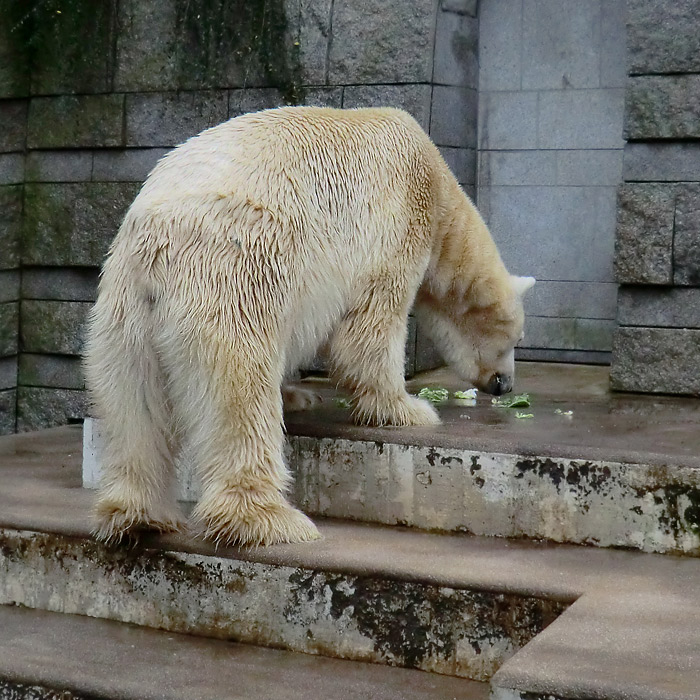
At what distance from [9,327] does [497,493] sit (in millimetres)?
3614

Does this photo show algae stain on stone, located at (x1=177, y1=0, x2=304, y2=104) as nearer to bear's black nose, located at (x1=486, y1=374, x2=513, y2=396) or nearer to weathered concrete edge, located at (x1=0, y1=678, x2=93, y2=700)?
bear's black nose, located at (x1=486, y1=374, x2=513, y2=396)

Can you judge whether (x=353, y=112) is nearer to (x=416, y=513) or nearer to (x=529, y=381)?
(x=416, y=513)

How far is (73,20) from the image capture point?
236 inches

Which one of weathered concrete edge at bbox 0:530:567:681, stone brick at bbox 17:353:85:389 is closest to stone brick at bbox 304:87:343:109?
stone brick at bbox 17:353:85:389

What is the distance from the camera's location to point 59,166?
6160 mm

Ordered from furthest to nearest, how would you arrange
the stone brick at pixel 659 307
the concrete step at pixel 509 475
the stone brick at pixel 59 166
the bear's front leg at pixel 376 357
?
the stone brick at pixel 59 166, the stone brick at pixel 659 307, the bear's front leg at pixel 376 357, the concrete step at pixel 509 475

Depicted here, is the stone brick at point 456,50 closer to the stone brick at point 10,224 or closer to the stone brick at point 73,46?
the stone brick at point 73,46

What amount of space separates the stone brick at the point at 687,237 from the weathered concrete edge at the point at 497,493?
71.4 inches

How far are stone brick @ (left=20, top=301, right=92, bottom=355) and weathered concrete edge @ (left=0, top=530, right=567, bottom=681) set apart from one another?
8.35 ft

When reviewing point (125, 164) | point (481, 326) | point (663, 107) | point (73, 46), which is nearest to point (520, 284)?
point (481, 326)

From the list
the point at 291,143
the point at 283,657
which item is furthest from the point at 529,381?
the point at 283,657

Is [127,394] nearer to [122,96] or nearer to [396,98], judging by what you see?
[396,98]

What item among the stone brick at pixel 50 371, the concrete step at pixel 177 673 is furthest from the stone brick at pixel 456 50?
the concrete step at pixel 177 673

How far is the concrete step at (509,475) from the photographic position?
3479 mm
